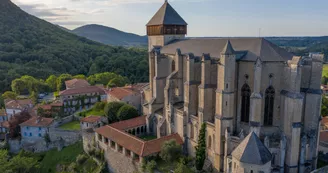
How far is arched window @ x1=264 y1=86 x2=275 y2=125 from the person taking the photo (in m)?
29.4

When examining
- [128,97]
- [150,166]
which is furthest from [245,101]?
[128,97]

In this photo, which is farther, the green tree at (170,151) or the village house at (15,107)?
the village house at (15,107)

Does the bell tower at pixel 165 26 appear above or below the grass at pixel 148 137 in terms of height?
above

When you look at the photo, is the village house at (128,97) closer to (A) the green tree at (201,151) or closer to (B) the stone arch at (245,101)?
(A) the green tree at (201,151)

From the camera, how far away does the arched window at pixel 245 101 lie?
3016 cm

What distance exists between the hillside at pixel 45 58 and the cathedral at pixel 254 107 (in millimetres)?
64699

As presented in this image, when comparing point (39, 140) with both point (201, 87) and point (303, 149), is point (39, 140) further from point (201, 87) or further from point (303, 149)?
point (303, 149)

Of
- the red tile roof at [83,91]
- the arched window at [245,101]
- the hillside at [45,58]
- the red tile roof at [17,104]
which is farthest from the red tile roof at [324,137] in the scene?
the hillside at [45,58]

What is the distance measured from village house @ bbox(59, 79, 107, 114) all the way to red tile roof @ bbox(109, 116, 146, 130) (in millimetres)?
19709

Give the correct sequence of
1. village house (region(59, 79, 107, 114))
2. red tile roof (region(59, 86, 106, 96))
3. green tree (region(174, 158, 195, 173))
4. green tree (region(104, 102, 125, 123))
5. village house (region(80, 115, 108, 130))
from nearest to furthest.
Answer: green tree (region(174, 158, 195, 173)) → village house (region(80, 115, 108, 130)) → green tree (region(104, 102, 125, 123)) → village house (region(59, 79, 107, 114)) → red tile roof (region(59, 86, 106, 96))

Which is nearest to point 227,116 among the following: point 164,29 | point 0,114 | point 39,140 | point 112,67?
point 164,29

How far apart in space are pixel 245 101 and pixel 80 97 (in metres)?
39.1

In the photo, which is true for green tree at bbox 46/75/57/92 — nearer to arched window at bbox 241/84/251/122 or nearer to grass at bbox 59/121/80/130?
grass at bbox 59/121/80/130

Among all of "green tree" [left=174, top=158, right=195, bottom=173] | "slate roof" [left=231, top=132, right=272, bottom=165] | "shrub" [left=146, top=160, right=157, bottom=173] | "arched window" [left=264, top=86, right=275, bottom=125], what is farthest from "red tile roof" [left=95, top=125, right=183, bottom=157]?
"slate roof" [left=231, top=132, right=272, bottom=165]
